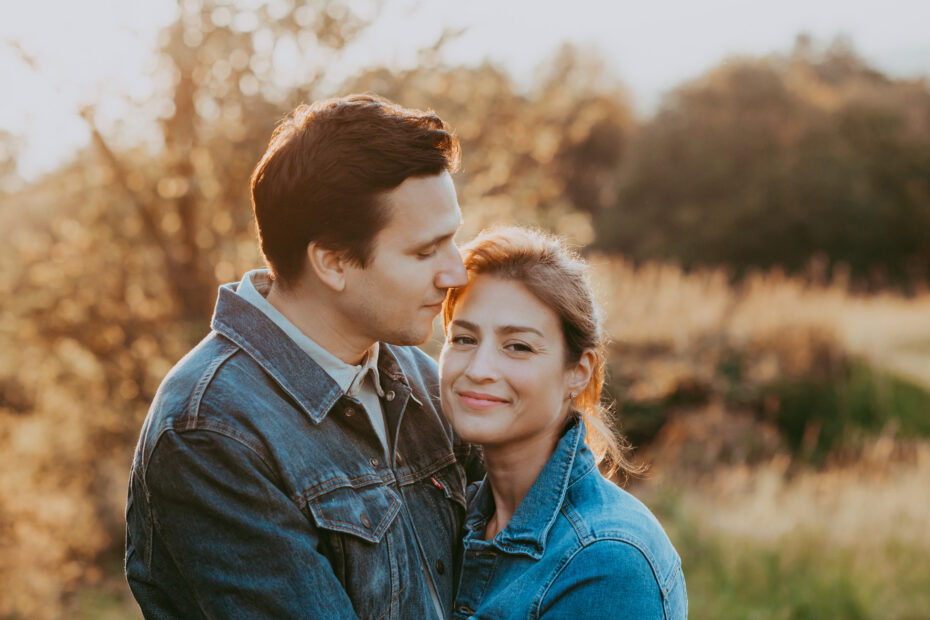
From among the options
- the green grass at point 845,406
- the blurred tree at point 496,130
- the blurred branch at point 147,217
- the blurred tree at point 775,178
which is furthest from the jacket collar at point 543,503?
the blurred tree at point 775,178

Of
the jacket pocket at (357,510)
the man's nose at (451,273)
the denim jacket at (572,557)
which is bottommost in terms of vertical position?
the denim jacket at (572,557)

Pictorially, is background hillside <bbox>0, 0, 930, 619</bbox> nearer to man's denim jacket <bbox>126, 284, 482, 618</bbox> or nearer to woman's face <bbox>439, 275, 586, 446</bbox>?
woman's face <bbox>439, 275, 586, 446</bbox>

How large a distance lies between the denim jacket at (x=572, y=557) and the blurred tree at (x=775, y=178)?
16232 mm

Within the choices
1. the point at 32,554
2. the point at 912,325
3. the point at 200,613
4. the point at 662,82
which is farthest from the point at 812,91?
the point at 200,613

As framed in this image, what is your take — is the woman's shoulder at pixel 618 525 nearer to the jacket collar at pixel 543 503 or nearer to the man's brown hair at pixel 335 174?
the jacket collar at pixel 543 503

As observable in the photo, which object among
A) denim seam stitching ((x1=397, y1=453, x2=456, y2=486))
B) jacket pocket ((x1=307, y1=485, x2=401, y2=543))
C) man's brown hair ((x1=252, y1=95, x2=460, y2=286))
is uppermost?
man's brown hair ((x1=252, y1=95, x2=460, y2=286))

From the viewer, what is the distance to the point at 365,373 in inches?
92.7

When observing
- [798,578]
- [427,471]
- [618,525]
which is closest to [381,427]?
[427,471]

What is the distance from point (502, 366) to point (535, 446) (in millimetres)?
304

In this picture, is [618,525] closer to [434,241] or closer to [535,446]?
[535,446]

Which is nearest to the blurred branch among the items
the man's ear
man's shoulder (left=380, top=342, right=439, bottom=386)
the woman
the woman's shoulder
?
man's shoulder (left=380, top=342, right=439, bottom=386)

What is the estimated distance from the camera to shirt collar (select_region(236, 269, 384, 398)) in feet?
7.21

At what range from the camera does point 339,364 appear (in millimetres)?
2248

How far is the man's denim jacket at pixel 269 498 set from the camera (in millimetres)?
1766
